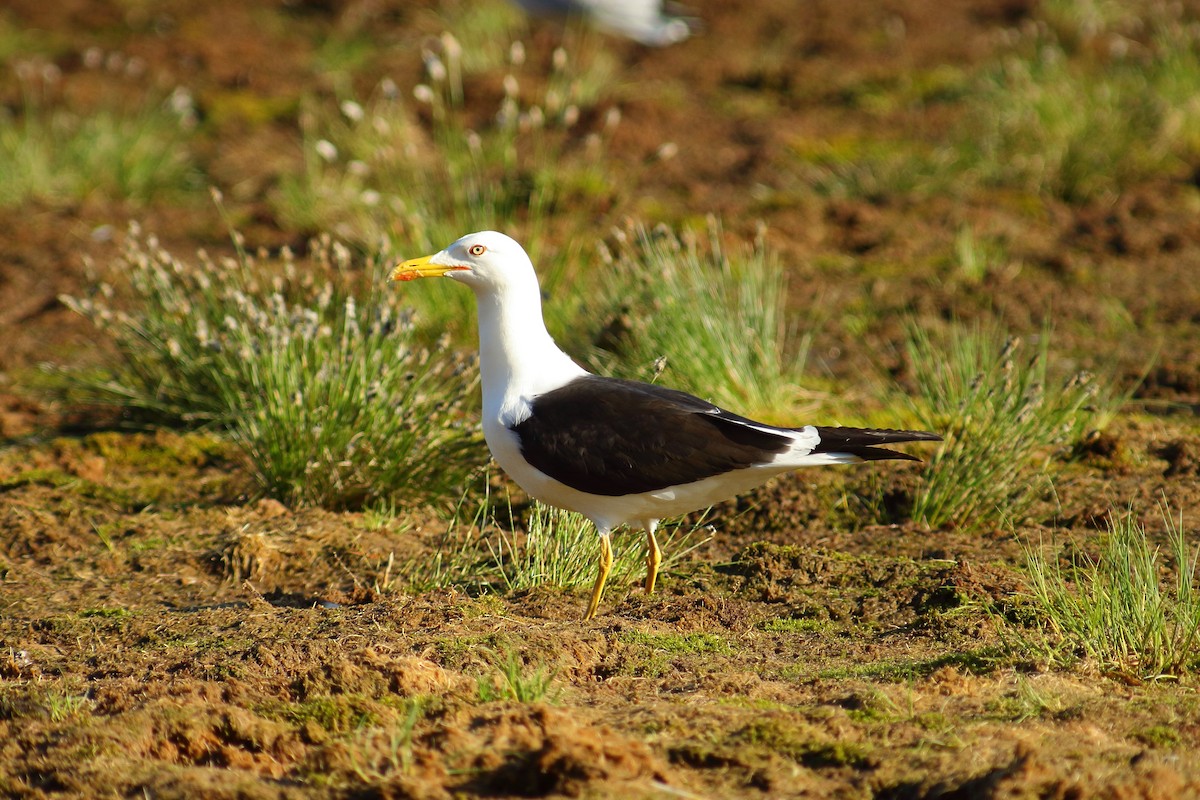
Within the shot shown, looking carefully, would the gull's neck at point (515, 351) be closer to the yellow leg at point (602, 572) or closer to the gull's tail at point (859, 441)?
the yellow leg at point (602, 572)

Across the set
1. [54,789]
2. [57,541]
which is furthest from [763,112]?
[54,789]

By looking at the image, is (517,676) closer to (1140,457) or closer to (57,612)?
(57,612)

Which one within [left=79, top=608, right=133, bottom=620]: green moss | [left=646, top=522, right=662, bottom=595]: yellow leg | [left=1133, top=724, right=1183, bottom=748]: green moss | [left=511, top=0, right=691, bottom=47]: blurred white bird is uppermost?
[left=511, top=0, right=691, bottom=47]: blurred white bird

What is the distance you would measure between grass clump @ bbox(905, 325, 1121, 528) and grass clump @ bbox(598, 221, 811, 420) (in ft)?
2.55

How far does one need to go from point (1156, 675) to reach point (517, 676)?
1848 mm

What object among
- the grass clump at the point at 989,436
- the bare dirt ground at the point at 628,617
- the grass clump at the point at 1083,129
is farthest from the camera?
the grass clump at the point at 1083,129

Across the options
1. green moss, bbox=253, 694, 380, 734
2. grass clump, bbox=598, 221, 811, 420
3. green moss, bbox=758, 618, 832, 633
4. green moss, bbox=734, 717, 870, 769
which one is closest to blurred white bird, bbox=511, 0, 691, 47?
grass clump, bbox=598, 221, 811, 420

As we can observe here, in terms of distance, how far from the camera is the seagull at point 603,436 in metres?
4.69

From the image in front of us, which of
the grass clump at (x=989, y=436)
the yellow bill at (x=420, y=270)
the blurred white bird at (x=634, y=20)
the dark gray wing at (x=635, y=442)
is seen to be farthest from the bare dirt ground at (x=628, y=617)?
the blurred white bird at (x=634, y=20)

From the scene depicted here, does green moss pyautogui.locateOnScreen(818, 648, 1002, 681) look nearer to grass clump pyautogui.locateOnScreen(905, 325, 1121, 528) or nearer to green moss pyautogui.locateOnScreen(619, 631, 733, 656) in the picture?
green moss pyautogui.locateOnScreen(619, 631, 733, 656)

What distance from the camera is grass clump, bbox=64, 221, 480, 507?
5.82 metres

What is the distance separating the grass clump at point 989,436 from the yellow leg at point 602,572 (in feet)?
4.90

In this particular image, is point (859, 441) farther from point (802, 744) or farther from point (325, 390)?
point (325, 390)

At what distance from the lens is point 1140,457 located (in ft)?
20.3
